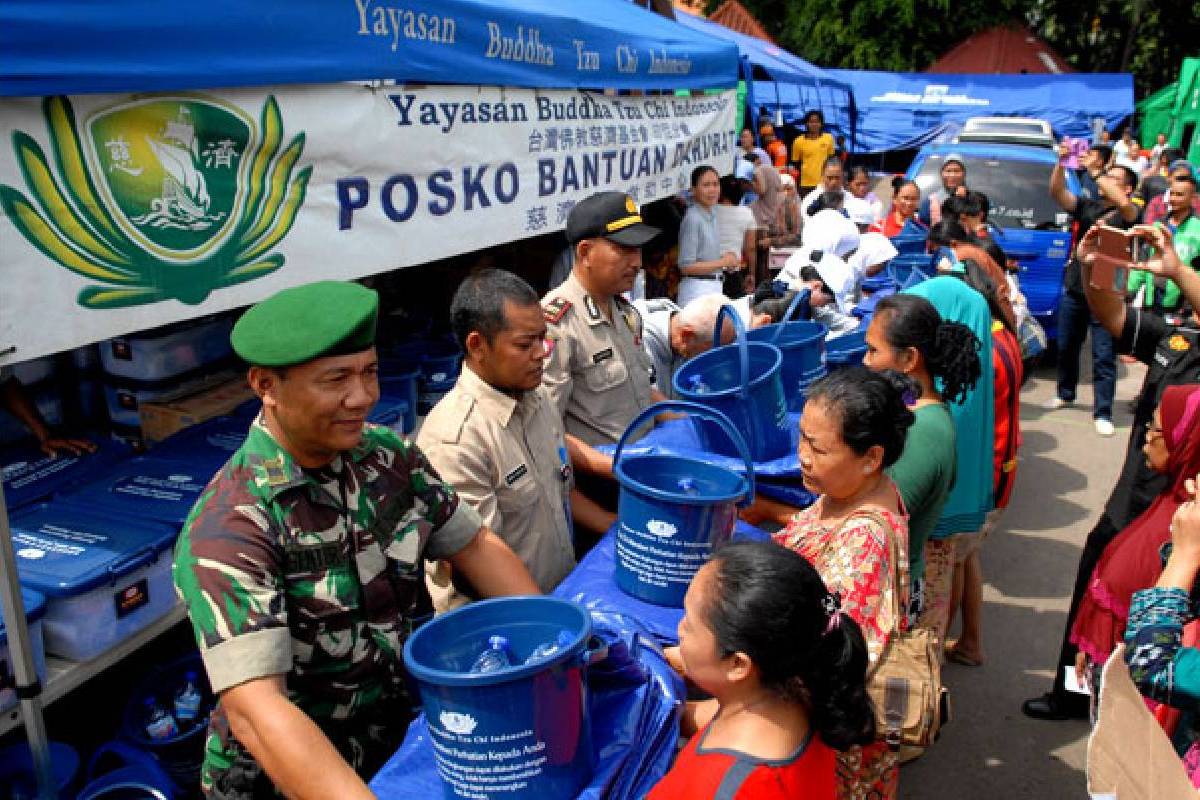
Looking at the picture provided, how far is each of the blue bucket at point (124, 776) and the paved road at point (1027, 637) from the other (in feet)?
9.01

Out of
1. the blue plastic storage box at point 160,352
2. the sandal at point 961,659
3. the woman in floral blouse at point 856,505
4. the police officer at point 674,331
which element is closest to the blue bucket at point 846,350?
the police officer at point 674,331


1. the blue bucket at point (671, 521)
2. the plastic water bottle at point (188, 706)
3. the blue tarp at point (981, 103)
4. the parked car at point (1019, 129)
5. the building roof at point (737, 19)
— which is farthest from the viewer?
the building roof at point (737, 19)

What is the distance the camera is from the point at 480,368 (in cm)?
237

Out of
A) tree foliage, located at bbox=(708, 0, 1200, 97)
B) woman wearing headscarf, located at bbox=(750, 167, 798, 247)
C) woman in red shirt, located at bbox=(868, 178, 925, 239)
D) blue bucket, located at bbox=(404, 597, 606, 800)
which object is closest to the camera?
blue bucket, located at bbox=(404, 597, 606, 800)

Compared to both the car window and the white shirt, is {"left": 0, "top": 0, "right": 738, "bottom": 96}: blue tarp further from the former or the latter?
the car window

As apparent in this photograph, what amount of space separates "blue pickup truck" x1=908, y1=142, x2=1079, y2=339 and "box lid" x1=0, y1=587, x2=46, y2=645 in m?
8.65

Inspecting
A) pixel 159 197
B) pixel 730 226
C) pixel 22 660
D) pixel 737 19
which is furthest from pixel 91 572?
pixel 737 19

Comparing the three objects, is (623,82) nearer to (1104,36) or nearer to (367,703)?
(367,703)

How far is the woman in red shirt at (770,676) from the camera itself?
140cm

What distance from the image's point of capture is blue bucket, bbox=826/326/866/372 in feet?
12.1

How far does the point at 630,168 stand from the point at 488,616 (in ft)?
15.8

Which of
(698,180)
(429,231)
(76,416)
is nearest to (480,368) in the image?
(429,231)

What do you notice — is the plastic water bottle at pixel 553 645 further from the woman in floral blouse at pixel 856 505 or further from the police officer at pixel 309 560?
the woman in floral blouse at pixel 856 505

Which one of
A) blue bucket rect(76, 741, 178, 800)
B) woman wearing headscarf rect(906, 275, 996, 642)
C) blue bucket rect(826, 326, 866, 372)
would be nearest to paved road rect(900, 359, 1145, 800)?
woman wearing headscarf rect(906, 275, 996, 642)
